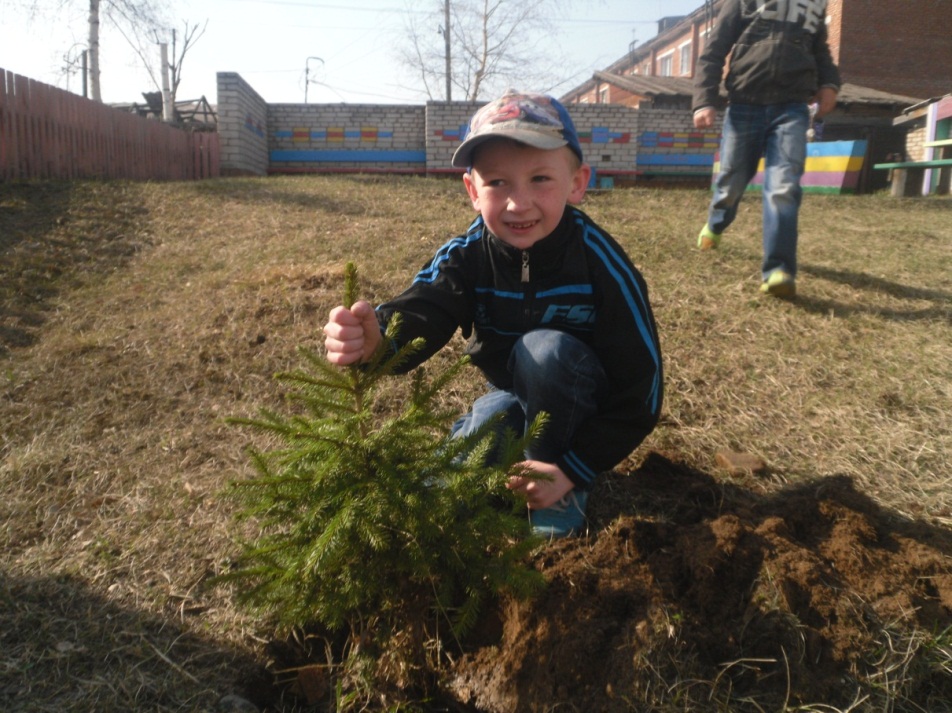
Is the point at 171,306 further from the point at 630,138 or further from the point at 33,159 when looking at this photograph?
the point at 630,138

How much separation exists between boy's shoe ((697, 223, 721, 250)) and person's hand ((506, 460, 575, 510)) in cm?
343

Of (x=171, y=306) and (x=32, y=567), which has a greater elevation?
(x=171, y=306)

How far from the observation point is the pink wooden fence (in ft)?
28.1

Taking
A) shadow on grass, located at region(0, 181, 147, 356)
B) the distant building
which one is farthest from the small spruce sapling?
the distant building

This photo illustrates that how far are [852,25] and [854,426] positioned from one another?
28554 millimetres

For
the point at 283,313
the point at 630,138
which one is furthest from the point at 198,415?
the point at 630,138

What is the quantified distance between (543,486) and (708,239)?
3560 millimetres

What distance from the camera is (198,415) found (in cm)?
304

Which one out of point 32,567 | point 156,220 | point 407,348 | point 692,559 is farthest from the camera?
point 156,220

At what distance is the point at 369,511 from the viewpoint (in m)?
1.44

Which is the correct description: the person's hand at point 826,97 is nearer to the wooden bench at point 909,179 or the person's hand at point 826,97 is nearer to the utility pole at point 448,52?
the wooden bench at point 909,179

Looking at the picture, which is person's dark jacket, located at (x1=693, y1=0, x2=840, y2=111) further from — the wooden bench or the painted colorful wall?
the wooden bench

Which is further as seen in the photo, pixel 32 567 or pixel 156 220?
pixel 156 220

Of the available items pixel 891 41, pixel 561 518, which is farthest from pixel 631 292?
pixel 891 41
